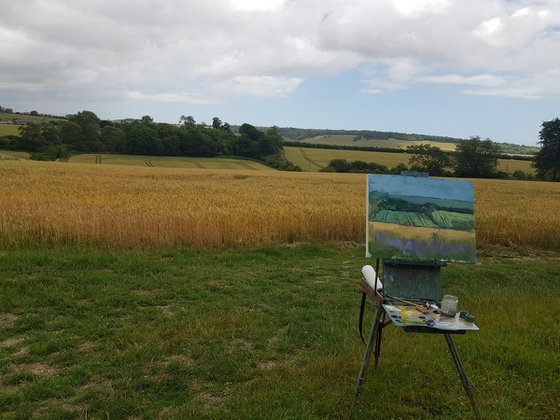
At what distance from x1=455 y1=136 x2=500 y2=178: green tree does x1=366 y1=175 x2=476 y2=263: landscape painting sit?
8306 centimetres

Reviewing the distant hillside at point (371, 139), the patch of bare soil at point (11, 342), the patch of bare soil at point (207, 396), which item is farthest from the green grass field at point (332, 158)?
the patch of bare soil at point (207, 396)

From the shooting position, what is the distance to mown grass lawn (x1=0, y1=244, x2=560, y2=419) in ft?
14.3

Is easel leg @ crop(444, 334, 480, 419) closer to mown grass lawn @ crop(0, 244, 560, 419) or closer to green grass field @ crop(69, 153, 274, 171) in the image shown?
mown grass lawn @ crop(0, 244, 560, 419)

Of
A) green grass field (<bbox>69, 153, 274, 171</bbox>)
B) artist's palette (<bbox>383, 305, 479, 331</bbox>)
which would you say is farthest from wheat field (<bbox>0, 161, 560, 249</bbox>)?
green grass field (<bbox>69, 153, 274, 171</bbox>)

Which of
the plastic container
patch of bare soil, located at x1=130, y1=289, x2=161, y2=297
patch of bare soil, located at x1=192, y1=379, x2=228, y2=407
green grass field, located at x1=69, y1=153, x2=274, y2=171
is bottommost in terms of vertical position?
patch of bare soil, located at x1=192, y1=379, x2=228, y2=407

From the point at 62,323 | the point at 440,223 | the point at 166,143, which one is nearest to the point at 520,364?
the point at 440,223

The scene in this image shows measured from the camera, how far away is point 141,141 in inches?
3406

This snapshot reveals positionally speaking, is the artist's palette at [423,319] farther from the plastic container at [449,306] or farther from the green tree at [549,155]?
the green tree at [549,155]

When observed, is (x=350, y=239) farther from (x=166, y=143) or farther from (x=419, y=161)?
(x=166, y=143)

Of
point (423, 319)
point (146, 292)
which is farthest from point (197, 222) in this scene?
point (423, 319)

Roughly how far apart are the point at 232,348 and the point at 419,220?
118 inches

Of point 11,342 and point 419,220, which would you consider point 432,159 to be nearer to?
point 419,220

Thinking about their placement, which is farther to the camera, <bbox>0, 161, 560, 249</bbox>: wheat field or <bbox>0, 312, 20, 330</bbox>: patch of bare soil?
<bbox>0, 161, 560, 249</bbox>: wheat field

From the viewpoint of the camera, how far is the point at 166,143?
291 feet
